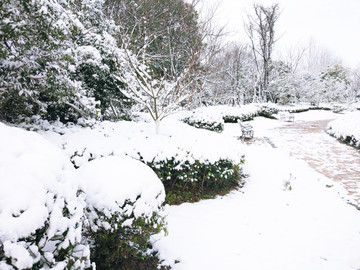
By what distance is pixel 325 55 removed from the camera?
44125 millimetres

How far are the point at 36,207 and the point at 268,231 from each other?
11.1 feet

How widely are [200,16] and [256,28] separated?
12765 millimetres

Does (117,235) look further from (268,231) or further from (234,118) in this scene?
(234,118)

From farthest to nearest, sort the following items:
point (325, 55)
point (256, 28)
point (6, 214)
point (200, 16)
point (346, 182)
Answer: point (325, 55) → point (256, 28) → point (200, 16) → point (346, 182) → point (6, 214)

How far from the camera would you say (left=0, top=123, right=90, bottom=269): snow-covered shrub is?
1.11 meters

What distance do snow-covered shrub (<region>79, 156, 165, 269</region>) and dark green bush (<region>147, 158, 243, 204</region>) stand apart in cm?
164

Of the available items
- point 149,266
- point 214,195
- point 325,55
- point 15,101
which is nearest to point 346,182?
point 214,195

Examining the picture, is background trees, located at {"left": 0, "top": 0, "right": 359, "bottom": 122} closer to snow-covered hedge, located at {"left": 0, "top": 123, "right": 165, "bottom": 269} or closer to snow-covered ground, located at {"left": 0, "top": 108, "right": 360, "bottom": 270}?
snow-covered ground, located at {"left": 0, "top": 108, "right": 360, "bottom": 270}

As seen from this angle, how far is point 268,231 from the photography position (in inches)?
135

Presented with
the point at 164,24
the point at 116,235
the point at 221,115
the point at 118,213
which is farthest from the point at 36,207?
the point at 221,115

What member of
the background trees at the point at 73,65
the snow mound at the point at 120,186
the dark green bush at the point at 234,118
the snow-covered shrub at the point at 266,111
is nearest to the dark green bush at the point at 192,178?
the snow mound at the point at 120,186

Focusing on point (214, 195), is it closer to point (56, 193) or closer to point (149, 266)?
point (149, 266)

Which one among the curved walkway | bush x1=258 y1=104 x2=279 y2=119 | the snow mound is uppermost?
bush x1=258 y1=104 x2=279 y2=119

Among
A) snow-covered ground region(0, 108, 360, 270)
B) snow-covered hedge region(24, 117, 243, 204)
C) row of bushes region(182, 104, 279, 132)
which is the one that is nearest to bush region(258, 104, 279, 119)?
row of bushes region(182, 104, 279, 132)
